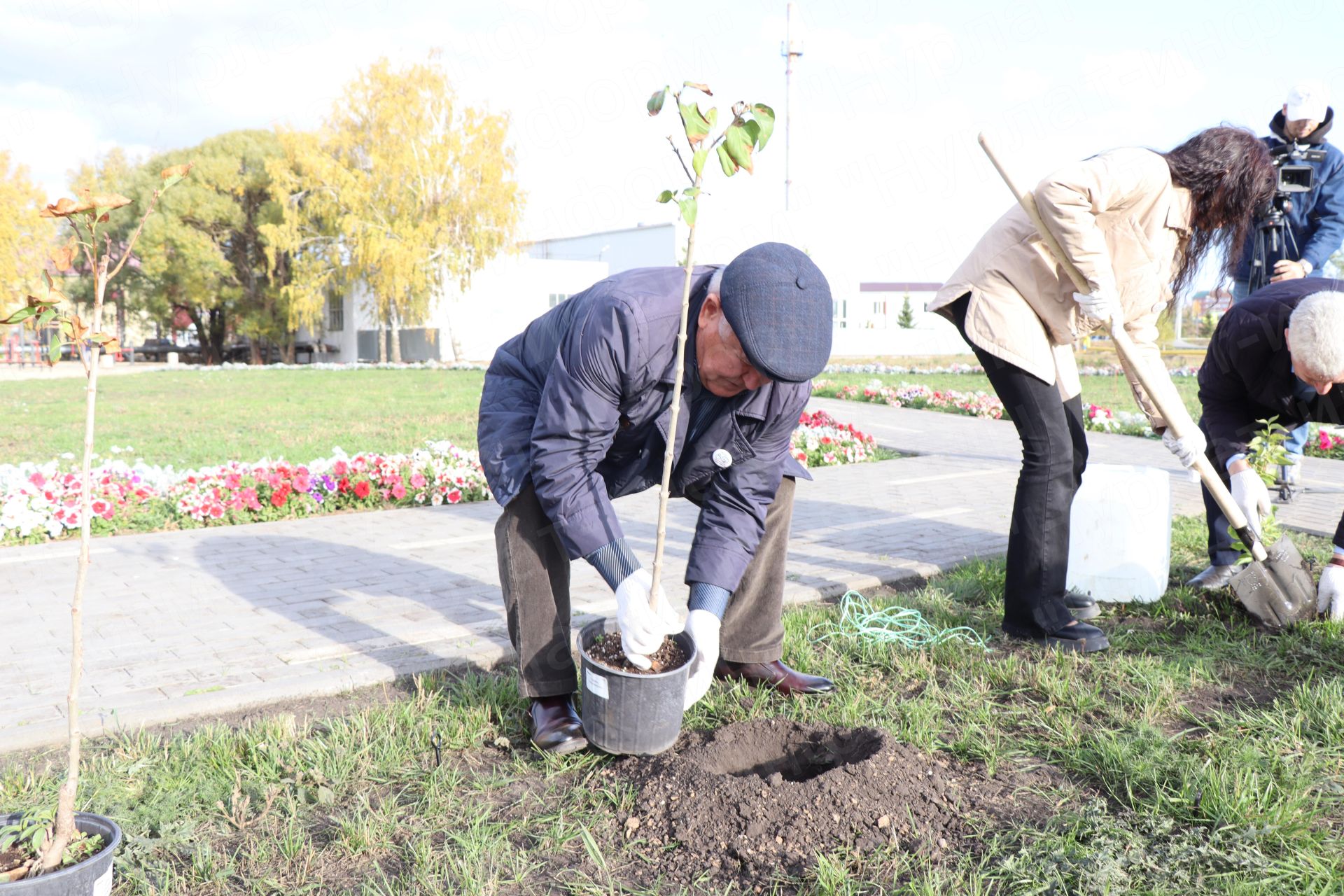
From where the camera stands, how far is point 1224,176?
3.29 meters

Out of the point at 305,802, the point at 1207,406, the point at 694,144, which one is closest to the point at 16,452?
the point at 305,802

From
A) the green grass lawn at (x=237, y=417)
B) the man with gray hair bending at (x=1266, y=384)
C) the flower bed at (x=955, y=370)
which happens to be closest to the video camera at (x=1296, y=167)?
the man with gray hair bending at (x=1266, y=384)

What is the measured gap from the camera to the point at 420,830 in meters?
2.35

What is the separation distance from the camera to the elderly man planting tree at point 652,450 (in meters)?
2.35

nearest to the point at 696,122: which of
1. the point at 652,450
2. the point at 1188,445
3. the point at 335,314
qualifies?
the point at 652,450

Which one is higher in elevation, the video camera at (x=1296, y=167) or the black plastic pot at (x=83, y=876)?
the video camera at (x=1296, y=167)

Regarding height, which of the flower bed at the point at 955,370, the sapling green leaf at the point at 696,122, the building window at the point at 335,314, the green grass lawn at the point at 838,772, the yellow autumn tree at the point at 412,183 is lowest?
the green grass lawn at the point at 838,772

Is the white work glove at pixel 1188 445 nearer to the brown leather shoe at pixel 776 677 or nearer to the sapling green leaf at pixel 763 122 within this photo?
the brown leather shoe at pixel 776 677

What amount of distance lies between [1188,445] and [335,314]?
41318mm

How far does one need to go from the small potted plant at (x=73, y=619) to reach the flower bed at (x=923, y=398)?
11.6 m

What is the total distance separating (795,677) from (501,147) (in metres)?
28.2

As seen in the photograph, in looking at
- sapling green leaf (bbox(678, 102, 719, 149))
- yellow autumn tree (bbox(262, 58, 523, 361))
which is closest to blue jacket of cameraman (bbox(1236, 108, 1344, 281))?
sapling green leaf (bbox(678, 102, 719, 149))

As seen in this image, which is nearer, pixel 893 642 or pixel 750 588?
pixel 750 588

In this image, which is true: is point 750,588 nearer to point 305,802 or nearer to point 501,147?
point 305,802
